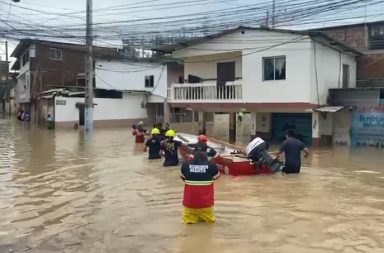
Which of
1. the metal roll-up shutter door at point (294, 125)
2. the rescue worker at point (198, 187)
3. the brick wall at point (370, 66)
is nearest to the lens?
the rescue worker at point (198, 187)

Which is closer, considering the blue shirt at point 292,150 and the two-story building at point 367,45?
the blue shirt at point 292,150

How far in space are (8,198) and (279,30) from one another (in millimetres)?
15469

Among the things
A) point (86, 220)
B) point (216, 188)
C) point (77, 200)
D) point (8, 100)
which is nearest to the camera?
point (86, 220)

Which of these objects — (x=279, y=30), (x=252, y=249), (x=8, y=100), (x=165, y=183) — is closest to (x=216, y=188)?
(x=165, y=183)

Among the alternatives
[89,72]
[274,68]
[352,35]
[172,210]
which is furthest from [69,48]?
[172,210]

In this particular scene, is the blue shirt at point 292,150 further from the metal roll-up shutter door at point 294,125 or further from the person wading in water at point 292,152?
the metal roll-up shutter door at point 294,125

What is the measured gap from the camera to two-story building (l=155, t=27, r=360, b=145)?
73.0 feet

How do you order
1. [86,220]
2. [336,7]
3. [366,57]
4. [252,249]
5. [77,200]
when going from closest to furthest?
[252,249], [86,220], [77,200], [336,7], [366,57]

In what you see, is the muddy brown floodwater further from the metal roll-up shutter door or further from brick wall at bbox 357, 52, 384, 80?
brick wall at bbox 357, 52, 384, 80

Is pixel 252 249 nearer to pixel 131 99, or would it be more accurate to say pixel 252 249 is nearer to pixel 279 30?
pixel 279 30

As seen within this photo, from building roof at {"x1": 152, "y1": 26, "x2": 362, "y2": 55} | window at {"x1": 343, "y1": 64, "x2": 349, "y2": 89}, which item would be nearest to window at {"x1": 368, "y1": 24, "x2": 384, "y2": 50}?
building roof at {"x1": 152, "y1": 26, "x2": 362, "y2": 55}

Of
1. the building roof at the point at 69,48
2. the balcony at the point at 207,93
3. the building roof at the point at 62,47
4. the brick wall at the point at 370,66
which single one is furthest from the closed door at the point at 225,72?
the building roof at the point at 62,47

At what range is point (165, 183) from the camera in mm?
12883

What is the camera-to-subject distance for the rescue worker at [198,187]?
8148 millimetres
